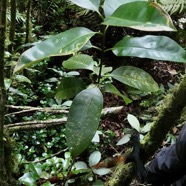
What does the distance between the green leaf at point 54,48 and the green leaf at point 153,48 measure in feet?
0.39

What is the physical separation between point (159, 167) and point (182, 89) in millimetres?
571

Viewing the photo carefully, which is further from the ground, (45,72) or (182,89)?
(182,89)

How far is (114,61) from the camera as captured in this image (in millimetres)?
3219

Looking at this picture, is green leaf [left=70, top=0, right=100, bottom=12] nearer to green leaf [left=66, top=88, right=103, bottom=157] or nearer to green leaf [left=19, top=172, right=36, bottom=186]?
green leaf [left=66, top=88, right=103, bottom=157]

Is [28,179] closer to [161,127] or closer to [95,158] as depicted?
[95,158]

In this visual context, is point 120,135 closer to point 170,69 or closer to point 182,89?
point 170,69

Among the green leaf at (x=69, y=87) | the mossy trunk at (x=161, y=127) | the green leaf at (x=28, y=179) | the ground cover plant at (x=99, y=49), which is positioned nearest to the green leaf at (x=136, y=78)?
the ground cover plant at (x=99, y=49)

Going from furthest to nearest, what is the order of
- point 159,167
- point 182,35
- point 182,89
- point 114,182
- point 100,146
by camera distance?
point 182,35, point 100,146, point 159,167, point 114,182, point 182,89

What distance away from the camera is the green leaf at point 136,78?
82 cm

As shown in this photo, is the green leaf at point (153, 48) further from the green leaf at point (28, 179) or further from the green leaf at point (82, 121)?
the green leaf at point (28, 179)

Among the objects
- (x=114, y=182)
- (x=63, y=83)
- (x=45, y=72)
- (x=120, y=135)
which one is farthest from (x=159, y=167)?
(x=45, y=72)

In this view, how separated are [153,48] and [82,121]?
25cm

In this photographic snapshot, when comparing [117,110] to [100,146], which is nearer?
[117,110]

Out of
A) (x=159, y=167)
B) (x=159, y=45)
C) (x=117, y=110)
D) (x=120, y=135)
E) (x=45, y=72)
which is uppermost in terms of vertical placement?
(x=159, y=45)
